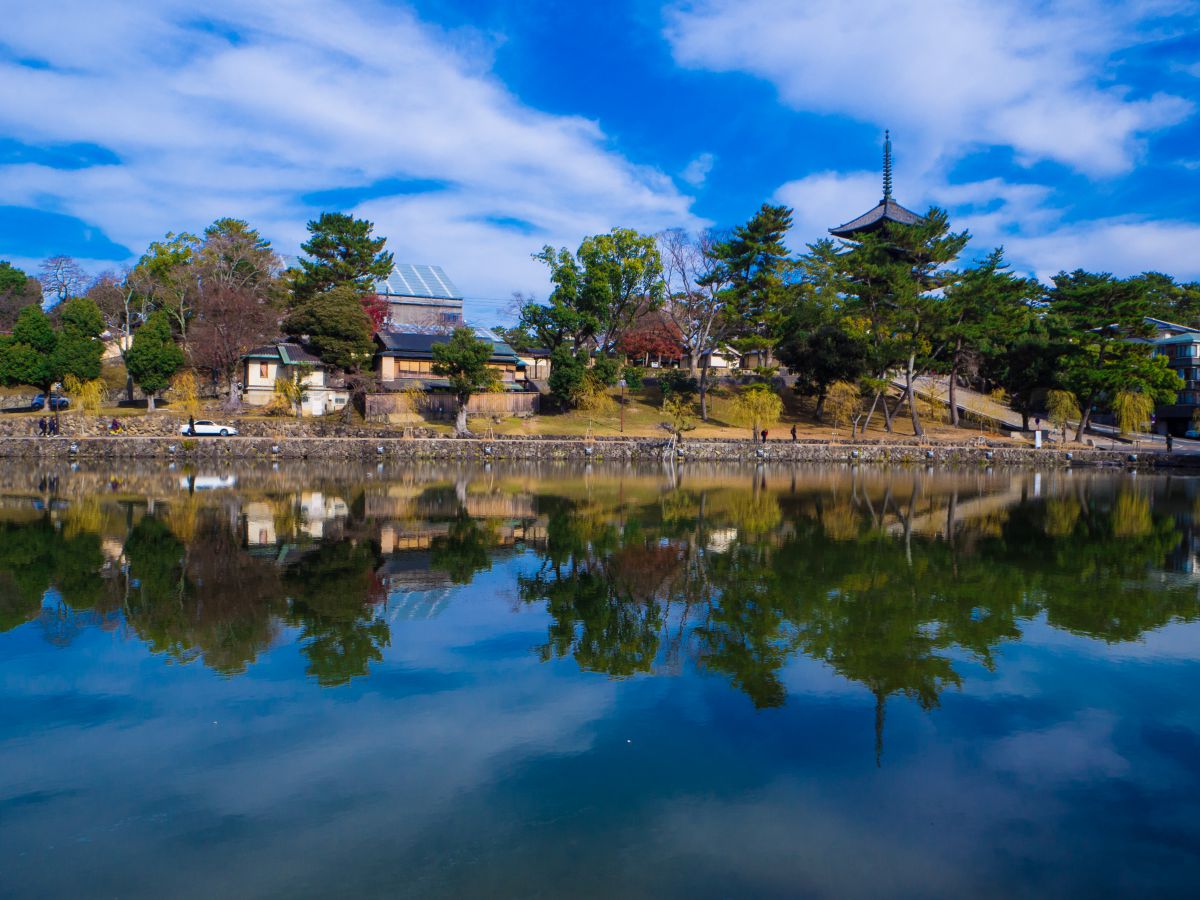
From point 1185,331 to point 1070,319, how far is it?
75.5ft

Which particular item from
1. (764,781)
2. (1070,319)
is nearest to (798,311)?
(1070,319)

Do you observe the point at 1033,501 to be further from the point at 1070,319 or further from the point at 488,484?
the point at 1070,319

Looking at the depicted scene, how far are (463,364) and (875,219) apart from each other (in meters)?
31.4

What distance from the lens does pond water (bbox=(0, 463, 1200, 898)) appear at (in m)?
5.48

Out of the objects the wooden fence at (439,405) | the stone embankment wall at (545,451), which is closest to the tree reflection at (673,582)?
the stone embankment wall at (545,451)

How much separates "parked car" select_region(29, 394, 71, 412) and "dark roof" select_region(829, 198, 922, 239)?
5087 centimetres

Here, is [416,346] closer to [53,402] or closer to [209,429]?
[209,429]

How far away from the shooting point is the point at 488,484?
31.1m

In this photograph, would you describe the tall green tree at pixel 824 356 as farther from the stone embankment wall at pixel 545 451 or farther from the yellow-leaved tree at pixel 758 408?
the stone embankment wall at pixel 545 451

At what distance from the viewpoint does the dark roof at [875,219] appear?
5622 centimetres

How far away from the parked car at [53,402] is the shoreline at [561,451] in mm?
9728

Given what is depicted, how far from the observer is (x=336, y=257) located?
5628cm

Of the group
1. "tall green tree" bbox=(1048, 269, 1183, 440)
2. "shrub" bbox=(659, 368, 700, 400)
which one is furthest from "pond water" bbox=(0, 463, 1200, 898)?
"shrub" bbox=(659, 368, 700, 400)

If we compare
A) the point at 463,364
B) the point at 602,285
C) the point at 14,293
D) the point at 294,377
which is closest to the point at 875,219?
the point at 602,285
